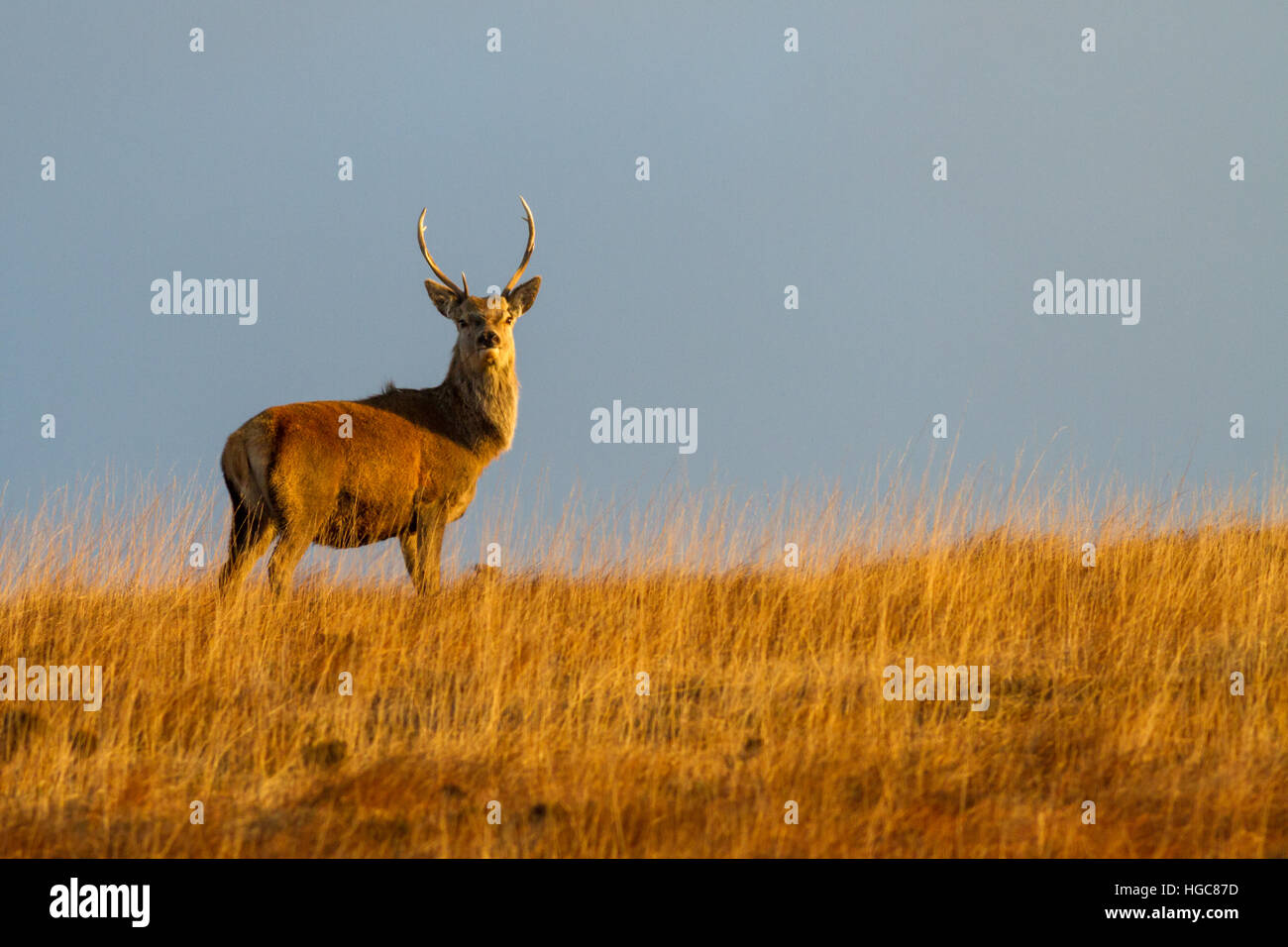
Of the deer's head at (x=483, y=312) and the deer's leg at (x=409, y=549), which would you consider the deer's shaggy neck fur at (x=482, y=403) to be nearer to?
the deer's head at (x=483, y=312)

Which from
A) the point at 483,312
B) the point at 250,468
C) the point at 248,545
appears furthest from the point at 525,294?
the point at 248,545

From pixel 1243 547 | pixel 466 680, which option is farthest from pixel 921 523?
pixel 466 680

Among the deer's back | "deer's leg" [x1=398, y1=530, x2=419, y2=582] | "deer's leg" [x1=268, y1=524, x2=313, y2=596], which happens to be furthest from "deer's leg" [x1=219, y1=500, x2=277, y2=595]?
"deer's leg" [x1=398, y1=530, x2=419, y2=582]

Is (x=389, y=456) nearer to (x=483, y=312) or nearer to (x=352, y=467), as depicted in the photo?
(x=352, y=467)

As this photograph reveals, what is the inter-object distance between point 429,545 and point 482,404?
4.85 ft

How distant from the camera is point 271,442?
380 inches

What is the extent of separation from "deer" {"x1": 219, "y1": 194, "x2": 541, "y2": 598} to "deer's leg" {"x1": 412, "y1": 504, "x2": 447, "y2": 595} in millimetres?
10

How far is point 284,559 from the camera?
31.7ft

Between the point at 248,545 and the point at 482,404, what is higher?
the point at 482,404

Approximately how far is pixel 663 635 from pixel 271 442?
11.1ft

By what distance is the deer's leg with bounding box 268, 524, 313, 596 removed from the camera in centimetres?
964
